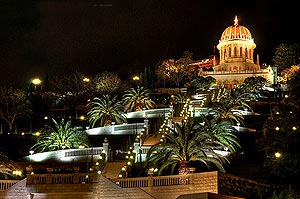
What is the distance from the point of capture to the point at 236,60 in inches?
3740

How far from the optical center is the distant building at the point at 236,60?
84500mm

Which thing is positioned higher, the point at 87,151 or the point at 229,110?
the point at 229,110

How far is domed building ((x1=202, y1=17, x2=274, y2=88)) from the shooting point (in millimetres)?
84500

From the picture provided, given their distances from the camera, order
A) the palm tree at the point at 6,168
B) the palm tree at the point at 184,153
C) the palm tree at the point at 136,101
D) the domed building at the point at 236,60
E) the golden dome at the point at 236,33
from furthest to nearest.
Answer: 1. the golden dome at the point at 236,33
2. the domed building at the point at 236,60
3. the palm tree at the point at 136,101
4. the palm tree at the point at 6,168
5. the palm tree at the point at 184,153

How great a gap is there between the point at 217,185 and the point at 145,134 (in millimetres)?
16499

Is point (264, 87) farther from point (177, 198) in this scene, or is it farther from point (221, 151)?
point (177, 198)

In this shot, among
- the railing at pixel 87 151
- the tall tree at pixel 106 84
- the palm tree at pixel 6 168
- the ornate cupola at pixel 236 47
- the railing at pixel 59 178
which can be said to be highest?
the ornate cupola at pixel 236 47

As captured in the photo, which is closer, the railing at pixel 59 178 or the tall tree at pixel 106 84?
the railing at pixel 59 178

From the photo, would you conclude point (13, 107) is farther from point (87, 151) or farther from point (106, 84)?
point (106, 84)

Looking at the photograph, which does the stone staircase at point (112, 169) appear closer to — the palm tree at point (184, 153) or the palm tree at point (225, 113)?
the palm tree at point (184, 153)

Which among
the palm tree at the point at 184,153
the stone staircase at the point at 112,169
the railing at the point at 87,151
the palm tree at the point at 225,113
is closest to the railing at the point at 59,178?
the stone staircase at the point at 112,169

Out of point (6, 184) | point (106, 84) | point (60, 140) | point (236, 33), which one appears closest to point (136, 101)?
point (60, 140)

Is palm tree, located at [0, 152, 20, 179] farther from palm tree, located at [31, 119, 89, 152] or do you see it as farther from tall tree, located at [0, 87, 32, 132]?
tall tree, located at [0, 87, 32, 132]

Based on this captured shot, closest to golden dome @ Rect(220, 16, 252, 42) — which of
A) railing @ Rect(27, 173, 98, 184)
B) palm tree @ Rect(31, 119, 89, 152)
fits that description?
palm tree @ Rect(31, 119, 89, 152)
